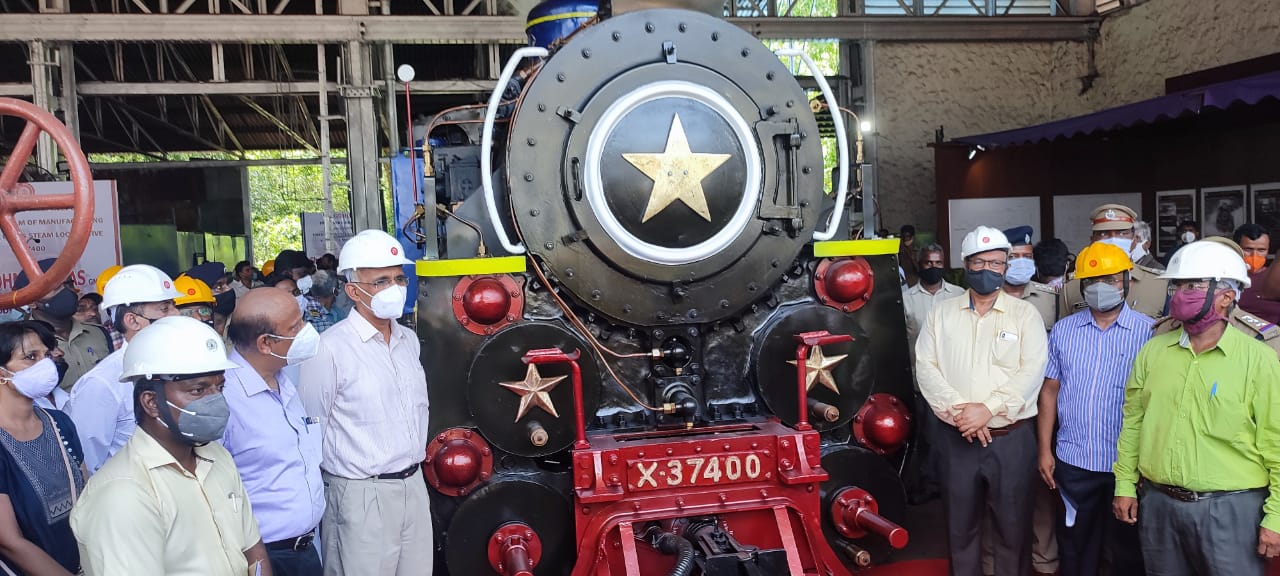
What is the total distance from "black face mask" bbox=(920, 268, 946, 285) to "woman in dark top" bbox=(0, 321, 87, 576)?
4830 mm

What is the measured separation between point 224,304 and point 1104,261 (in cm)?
→ 505

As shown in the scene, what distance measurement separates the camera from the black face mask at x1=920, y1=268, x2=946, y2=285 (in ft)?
18.9

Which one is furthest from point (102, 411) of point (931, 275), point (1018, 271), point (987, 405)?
point (931, 275)

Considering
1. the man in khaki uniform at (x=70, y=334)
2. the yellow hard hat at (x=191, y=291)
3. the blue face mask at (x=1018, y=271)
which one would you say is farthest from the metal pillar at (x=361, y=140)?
the blue face mask at (x=1018, y=271)

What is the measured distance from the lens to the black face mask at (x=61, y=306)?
4949mm

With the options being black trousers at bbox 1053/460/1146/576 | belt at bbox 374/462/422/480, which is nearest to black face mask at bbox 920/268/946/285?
black trousers at bbox 1053/460/1146/576

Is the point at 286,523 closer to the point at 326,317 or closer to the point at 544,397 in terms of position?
the point at 544,397

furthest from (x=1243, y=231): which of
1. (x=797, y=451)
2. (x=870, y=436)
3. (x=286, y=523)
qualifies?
(x=286, y=523)

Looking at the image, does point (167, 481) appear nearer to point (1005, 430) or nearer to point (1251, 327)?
point (1005, 430)

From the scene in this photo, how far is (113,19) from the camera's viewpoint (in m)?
9.43

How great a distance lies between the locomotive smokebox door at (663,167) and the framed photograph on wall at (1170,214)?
7.45m

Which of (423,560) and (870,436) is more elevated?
(870,436)

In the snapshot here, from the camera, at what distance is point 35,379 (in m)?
2.71

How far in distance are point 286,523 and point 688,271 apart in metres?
1.68
